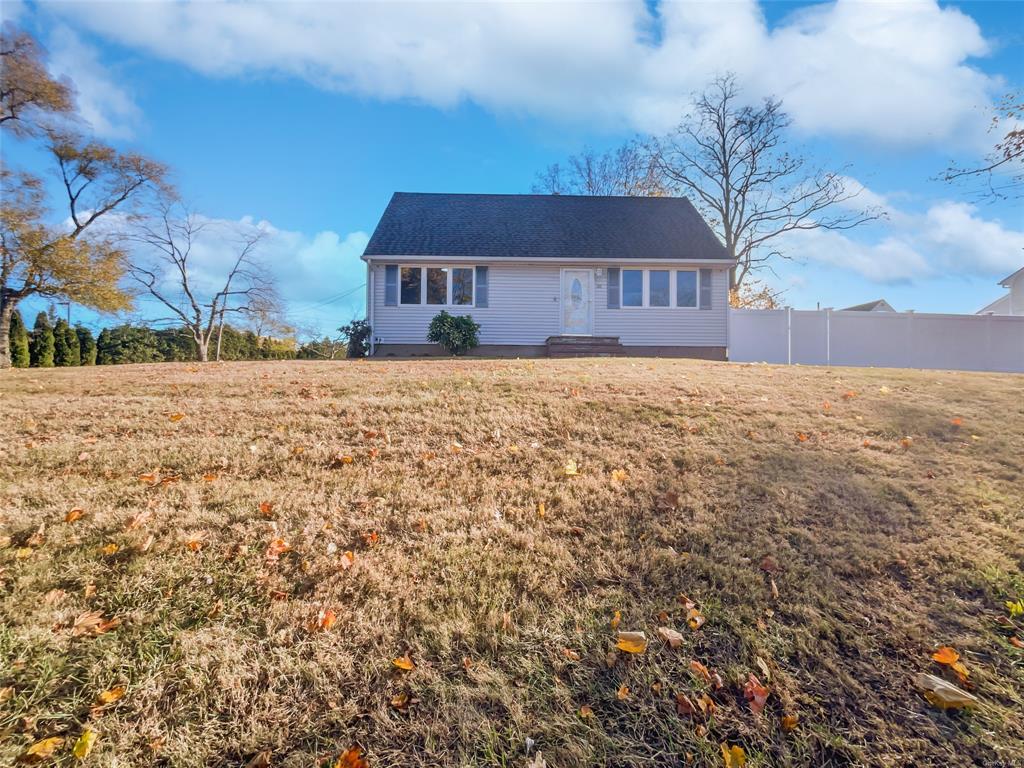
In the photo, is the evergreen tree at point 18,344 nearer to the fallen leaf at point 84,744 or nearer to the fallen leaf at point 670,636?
the fallen leaf at point 84,744

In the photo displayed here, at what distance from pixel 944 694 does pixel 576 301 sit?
13684mm

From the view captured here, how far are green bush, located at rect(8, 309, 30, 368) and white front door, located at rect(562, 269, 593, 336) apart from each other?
17.1 m

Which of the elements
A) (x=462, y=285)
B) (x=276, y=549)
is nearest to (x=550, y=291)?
(x=462, y=285)

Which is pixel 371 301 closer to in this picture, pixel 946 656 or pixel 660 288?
pixel 660 288

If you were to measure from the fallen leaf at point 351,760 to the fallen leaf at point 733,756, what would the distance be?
4.34 ft

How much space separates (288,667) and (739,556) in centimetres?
246

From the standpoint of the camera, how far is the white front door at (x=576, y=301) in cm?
1511

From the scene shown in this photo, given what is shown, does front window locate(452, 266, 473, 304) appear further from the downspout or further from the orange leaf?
the orange leaf

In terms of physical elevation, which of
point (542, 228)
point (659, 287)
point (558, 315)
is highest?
point (542, 228)

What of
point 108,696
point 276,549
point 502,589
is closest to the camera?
point 108,696

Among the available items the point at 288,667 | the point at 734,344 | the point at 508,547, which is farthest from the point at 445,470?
the point at 734,344

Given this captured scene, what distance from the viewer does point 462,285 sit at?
1495cm

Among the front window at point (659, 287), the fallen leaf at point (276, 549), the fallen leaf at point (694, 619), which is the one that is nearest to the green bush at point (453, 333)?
the front window at point (659, 287)

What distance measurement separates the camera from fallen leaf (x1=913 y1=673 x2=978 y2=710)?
2014 millimetres
